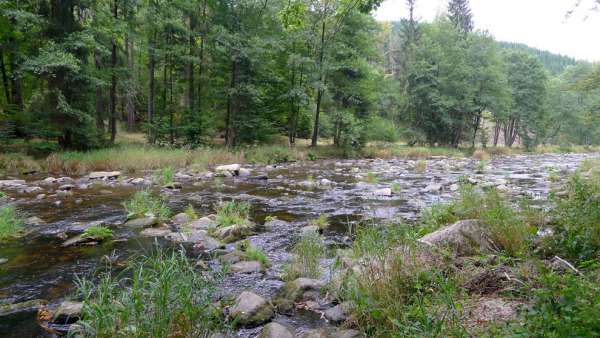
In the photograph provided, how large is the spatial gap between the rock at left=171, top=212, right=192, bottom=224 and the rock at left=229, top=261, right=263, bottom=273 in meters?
2.83

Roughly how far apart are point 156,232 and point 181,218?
1.04 meters

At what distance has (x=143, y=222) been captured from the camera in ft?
23.6

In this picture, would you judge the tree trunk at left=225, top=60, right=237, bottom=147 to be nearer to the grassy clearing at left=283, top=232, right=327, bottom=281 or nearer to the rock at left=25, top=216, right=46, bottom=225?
the rock at left=25, top=216, right=46, bottom=225

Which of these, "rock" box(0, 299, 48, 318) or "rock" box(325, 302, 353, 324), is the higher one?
"rock" box(325, 302, 353, 324)

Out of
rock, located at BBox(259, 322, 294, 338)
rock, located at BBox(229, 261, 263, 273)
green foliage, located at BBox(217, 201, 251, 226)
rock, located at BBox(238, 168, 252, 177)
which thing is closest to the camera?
rock, located at BBox(259, 322, 294, 338)

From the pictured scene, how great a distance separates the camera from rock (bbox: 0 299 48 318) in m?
3.77

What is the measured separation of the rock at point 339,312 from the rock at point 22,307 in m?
3.09

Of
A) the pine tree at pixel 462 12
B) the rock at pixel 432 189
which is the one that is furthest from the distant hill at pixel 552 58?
the rock at pixel 432 189

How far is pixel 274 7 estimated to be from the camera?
22.3m

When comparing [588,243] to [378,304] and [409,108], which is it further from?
[409,108]

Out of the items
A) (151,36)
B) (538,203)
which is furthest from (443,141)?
(538,203)

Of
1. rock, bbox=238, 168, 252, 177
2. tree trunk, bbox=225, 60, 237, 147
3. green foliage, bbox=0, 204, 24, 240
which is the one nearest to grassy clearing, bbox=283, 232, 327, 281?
green foliage, bbox=0, 204, 24, 240

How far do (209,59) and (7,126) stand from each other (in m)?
12.5

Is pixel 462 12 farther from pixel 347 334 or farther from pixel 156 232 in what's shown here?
pixel 347 334
